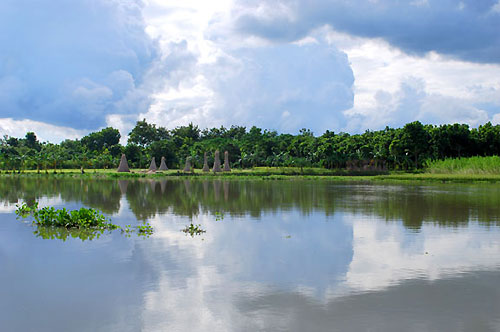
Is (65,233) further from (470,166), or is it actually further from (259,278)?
(470,166)

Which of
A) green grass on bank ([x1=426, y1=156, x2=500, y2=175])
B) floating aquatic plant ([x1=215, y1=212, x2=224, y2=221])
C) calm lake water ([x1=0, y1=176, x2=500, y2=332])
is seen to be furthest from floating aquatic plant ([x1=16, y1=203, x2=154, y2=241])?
green grass on bank ([x1=426, y1=156, x2=500, y2=175])

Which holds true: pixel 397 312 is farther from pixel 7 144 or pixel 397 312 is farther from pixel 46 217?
pixel 7 144

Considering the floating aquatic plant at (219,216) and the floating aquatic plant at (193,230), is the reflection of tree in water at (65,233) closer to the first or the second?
the floating aquatic plant at (193,230)

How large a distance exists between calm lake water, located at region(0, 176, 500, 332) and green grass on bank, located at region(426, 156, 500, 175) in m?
38.1

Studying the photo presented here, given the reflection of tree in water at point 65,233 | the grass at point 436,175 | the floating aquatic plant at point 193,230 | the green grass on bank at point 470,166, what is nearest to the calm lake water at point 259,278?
the reflection of tree in water at point 65,233

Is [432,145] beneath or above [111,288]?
above

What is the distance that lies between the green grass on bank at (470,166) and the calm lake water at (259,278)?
125 feet

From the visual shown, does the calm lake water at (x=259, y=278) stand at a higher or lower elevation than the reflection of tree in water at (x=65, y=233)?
lower

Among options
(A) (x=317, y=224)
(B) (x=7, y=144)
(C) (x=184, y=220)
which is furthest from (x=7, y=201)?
(B) (x=7, y=144)

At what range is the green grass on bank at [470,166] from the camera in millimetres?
50906

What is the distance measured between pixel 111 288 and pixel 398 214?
13887 mm

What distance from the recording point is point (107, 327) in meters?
6.84

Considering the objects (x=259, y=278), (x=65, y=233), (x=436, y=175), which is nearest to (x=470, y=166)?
(x=436, y=175)

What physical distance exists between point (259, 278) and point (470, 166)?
50668 mm
